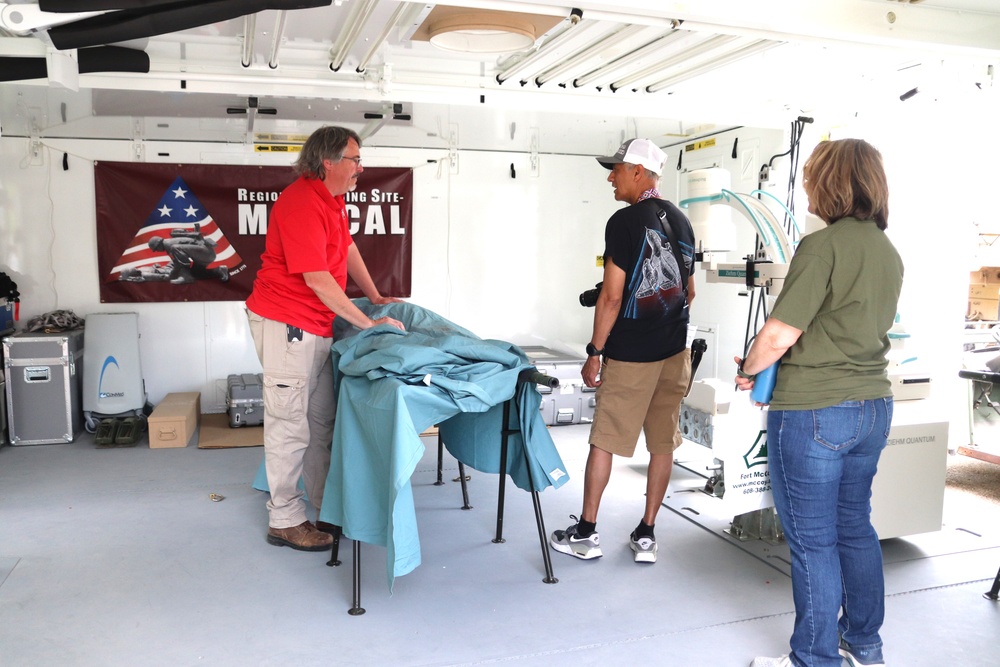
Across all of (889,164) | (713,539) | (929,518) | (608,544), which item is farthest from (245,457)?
(889,164)

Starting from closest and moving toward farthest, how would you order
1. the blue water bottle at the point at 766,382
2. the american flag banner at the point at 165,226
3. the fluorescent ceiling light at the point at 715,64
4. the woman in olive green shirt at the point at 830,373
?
1. the woman in olive green shirt at the point at 830,373
2. the blue water bottle at the point at 766,382
3. the fluorescent ceiling light at the point at 715,64
4. the american flag banner at the point at 165,226

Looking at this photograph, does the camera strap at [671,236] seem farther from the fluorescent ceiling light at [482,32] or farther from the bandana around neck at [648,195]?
the fluorescent ceiling light at [482,32]

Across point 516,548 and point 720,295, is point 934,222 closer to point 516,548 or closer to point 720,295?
point 720,295

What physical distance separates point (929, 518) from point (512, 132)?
12.9 ft

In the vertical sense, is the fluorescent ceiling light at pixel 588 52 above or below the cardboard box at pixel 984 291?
above

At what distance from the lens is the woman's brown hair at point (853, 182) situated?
1988 millimetres

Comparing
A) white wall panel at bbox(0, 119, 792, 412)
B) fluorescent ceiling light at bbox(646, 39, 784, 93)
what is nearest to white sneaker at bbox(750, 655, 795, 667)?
fluorescent ceiling light at bbox(646, 39, 784, 93)

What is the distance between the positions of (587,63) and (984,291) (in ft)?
12.6

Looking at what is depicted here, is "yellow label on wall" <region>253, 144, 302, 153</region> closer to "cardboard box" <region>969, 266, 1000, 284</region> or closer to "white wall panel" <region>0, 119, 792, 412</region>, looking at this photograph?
"white wall panel" <region>0, 119, 792, 412</region>

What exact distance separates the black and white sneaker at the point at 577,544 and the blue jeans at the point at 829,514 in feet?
3.22

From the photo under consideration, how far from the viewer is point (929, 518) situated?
305 centimetres

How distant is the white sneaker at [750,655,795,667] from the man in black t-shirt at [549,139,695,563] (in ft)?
2.62

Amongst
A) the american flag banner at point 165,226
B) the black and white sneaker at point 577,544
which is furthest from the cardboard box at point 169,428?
the black and white sneaker at point 577,544

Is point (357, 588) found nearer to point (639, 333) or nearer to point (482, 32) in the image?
point (639, 333)
